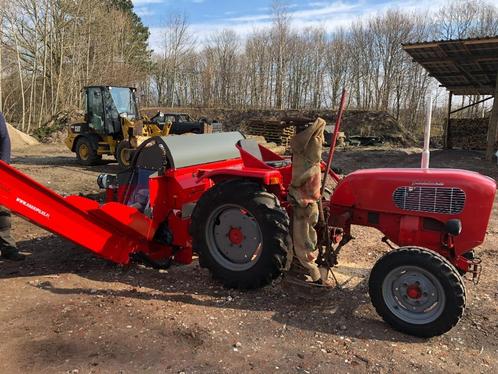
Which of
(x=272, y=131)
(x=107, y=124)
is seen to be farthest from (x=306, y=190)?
(x=272, y=131)

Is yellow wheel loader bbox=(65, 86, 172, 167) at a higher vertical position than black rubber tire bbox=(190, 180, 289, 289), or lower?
higher

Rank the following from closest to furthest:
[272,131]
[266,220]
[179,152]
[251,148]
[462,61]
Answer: [266,220], [251,148], [179,152], [462,61], [272,131]

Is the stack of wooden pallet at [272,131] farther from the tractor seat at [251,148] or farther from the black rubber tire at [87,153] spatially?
the tractor seat at [251,148]

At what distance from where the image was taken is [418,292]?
11.5ft

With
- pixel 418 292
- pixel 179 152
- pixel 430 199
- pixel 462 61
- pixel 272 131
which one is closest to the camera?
pixel 418 292

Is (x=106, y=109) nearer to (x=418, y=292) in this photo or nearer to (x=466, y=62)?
(x=466, y=62)

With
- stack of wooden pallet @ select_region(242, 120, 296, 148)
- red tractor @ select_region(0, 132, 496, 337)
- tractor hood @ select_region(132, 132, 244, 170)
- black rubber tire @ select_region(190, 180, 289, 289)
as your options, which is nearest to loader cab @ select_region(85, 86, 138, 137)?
stack of wooden pallet @ select_region(242, 120, 296, 148)

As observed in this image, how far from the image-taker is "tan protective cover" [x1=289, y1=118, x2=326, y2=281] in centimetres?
376

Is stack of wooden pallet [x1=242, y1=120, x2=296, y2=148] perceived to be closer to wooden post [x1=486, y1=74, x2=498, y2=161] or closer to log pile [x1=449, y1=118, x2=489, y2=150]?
log pile [x1=449, y1=118, x2=489, y2=150]

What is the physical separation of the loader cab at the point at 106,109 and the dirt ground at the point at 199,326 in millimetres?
10225

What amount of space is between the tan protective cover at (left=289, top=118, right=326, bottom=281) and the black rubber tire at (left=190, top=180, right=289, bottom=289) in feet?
0.57

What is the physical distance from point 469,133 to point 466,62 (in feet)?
21.5

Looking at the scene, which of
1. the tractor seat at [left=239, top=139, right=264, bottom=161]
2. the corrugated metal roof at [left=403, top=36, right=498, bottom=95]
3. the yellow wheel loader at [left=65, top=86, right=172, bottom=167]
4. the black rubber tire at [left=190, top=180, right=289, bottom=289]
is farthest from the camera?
the yellow wheel loader at [left=65, top=86, right=172, bottom=167]

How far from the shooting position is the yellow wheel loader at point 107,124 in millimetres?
14703
